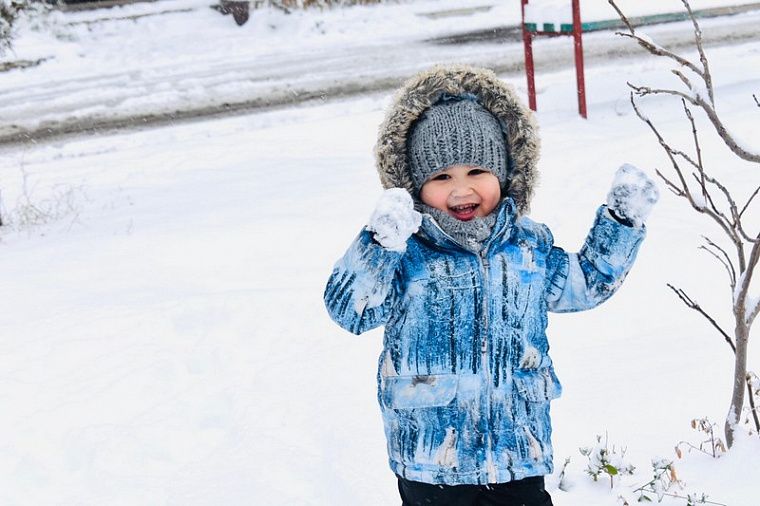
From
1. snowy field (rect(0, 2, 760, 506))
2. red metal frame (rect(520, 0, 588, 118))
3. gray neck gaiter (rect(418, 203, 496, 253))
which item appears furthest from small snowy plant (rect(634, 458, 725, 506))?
red metal frame (rect(520, 0, 588, 118))

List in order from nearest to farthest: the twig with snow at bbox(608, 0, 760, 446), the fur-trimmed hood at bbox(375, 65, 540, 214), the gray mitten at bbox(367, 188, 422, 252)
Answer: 1. the gray mitten at bbox(367, 188, 422, 252)
2. the fur-trimmed hood at bbox(375, 65, 540, 214)
3. the twig with snow at bbox(608, 0, 760, 446)

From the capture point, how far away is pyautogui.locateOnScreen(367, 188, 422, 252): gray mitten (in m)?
2.01

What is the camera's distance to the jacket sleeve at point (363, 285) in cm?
207

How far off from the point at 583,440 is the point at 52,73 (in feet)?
34.3

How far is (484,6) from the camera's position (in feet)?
49.5

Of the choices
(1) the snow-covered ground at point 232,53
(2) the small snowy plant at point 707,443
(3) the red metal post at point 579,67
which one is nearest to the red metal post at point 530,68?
(1) the snow-covered ground at point 232,53

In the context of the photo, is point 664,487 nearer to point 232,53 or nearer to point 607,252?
point 607,252

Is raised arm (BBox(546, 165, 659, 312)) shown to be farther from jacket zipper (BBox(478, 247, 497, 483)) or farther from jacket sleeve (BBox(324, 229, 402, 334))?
jacket sleeve (BBox(324, 229, 402, 334))

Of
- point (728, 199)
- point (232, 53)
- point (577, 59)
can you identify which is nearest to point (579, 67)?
point (577, 59)

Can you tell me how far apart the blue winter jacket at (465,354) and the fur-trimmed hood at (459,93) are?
5.6 inches

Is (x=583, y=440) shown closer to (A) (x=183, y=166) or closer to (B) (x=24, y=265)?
(B) (x=24, y=265)

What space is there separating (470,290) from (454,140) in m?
0.34

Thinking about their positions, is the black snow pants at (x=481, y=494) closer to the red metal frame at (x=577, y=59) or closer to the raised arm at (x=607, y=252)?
the raised arm at (x=607, y=252)

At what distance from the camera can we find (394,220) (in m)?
2.01
